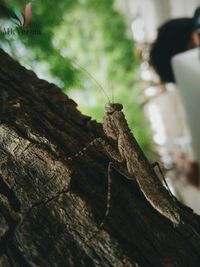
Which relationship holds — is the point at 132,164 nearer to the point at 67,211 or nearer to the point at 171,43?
the point at 67,211

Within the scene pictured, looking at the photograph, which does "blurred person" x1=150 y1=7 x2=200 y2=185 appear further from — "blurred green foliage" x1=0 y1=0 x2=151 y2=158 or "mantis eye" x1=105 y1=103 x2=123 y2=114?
"mantis eye" x1=105 y1=103 x2=123 y2=114

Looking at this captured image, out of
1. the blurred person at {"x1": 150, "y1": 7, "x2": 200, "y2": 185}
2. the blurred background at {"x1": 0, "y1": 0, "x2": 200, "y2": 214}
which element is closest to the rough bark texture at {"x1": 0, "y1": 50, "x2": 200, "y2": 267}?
the blurred person at {"x1": 150, "y1": 7, "x2": 200, "y2": 185}

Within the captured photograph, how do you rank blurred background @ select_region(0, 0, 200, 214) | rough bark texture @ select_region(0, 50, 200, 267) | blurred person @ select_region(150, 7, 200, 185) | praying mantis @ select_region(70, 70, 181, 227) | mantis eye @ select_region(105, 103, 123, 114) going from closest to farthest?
rough bark texture @ select_region(0, 50, 200, 267) < praying mantis @ select_region(70, 70, 181, 227) < mantis eye @ select_region(105, 103, 123, 114) < blurred person @ select_region(150, 7, 200, 185) < blurred background @ select_region(0, 0, 200, 214)

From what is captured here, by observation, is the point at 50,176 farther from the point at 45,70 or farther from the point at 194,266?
the point at 45,70

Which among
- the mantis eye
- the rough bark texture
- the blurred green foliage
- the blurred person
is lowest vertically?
the rough bark texture

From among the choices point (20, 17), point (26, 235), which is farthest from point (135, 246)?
point (20, 17)

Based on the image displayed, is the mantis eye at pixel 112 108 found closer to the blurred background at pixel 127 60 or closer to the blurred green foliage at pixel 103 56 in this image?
the blurred background at pixel 127 60

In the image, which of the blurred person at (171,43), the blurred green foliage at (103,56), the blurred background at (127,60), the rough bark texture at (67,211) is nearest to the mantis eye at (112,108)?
the rough bark texture at (67,211)

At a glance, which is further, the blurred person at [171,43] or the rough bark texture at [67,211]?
the blurred person at [171,43]
